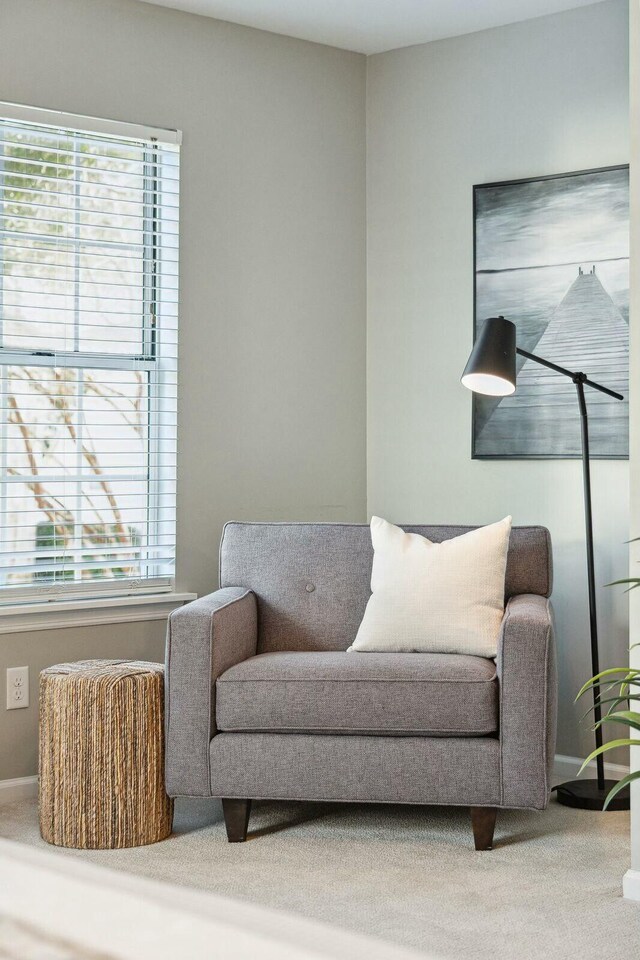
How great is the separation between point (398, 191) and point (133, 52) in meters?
1.11

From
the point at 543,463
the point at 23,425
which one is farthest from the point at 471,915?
the point at 23,425

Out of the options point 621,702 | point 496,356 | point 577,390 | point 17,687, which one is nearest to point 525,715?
point 621,702

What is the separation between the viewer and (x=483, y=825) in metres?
2.87

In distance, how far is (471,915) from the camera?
2.43m

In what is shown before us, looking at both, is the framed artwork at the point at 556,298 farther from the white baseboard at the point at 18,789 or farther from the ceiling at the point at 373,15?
the white baseboard at the point at 18,789

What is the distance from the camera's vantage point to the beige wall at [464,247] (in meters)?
3.60

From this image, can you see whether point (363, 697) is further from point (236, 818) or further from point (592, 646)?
point (592, 646)

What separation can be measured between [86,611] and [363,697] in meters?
1.11

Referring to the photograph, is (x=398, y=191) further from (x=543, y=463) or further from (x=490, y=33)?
(x=543, y=463)

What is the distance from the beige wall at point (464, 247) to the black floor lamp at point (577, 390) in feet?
0.71

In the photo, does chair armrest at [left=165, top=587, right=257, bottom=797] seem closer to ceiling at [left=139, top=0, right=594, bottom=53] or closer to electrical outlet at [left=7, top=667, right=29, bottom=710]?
electrical outlet at [left=7, top=667, right=29, bottom=710]

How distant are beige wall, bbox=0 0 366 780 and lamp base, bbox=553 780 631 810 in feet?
4.37

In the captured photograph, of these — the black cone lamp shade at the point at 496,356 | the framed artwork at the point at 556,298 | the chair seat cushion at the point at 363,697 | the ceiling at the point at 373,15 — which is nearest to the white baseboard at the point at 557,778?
the chair seat cushion at the point at 363,697

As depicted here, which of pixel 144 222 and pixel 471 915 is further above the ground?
pixel 144 222
